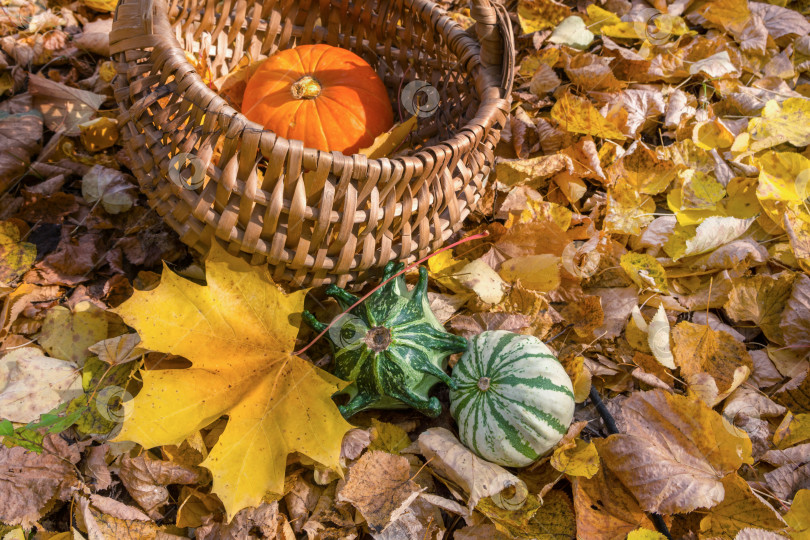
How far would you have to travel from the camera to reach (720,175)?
1.88m

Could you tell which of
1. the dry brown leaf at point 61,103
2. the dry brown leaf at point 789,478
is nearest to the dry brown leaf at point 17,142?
the dry brown leaf at point 61,103

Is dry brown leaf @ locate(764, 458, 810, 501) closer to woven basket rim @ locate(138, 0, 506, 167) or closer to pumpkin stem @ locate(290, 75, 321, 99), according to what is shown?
woven basket rim @ locate(138, 0, 506, 167)

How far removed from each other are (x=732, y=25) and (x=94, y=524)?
2.69 meters

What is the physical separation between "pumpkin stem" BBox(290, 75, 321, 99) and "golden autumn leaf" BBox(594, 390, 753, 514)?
1227 mm

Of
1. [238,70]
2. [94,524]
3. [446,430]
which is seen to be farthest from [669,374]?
[238,70]

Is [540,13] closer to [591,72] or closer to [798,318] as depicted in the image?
[591,72]

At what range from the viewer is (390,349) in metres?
1.35

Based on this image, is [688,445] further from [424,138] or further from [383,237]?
[424,138]

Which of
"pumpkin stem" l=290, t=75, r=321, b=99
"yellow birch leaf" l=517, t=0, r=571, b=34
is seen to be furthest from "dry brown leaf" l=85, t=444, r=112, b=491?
"yellow birch leaf" l=517, t=0, r=571, b=34

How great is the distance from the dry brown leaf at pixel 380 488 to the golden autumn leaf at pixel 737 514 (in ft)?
2.16

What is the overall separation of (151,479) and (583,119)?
164 centimetres

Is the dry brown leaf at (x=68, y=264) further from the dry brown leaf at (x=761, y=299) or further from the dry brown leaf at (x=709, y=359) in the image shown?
the dry brown leaf at (x=761, y=299)

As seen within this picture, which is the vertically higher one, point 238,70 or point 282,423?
point 238,70

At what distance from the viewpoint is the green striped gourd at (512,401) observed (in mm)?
1260
